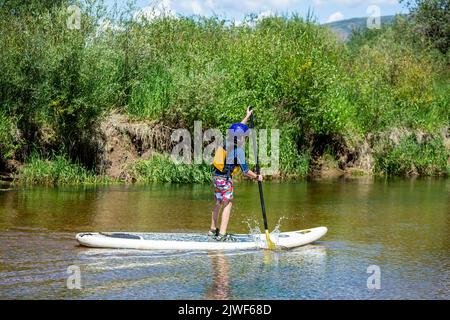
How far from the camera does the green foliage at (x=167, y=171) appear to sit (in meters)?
23.7

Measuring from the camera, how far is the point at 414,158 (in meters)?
29.6

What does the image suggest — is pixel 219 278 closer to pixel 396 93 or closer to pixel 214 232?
pixel 214 232

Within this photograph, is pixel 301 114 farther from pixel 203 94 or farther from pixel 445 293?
pixel 445 293

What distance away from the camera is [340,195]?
71.1 ft

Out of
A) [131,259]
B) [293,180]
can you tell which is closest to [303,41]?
[293,180]

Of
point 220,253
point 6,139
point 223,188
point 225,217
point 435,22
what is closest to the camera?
point 220,253

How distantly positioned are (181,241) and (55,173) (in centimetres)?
1104

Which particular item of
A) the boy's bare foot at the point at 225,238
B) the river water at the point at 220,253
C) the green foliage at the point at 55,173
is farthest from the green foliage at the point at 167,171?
the boy's bare foot at the point at 225,238

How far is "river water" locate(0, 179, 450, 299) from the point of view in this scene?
9955 millimetres

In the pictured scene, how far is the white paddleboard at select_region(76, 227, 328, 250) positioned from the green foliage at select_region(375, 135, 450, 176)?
16.7 m

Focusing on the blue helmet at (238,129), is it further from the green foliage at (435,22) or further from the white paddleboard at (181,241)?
the green foliage at (435,22)

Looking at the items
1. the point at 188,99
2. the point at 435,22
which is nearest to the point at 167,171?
the point at 188,99

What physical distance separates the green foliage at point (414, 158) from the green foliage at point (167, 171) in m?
8.14
